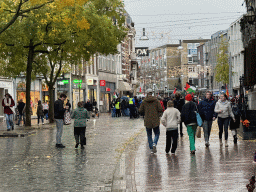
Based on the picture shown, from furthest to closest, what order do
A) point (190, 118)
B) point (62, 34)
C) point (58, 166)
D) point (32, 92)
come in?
1. point (32, 92)
2. point (62, 34)
3. point (190, 118)
4. point (58, 166)

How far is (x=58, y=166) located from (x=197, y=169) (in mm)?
3267

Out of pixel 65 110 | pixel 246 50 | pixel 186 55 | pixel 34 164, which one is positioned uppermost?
pixel 186 55

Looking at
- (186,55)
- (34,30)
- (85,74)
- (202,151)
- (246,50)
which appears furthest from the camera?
(186,55)

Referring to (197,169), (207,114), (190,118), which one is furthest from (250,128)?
(197,169)

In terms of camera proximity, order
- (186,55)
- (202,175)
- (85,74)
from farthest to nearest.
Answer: (186,55) < (85,74) < (202,175)

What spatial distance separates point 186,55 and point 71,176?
484 feet

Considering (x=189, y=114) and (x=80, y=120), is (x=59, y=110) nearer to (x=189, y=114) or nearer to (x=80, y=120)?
(x=80, y=120)

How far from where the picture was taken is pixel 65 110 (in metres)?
17.8

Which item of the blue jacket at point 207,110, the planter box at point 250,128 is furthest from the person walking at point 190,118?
the planter box at point 250,128

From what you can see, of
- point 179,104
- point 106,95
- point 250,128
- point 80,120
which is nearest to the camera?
point 80,120

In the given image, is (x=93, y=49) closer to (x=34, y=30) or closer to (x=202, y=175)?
(x=34, y=30)

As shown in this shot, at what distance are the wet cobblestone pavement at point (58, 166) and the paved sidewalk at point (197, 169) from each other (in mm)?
723

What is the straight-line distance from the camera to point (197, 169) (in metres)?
11.1

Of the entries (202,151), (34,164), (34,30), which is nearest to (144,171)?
(34,164)
